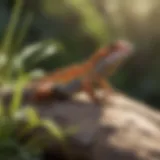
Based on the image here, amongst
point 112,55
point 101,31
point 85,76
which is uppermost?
point 101,31

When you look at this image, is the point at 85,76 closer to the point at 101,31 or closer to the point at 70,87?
the point at 70,87

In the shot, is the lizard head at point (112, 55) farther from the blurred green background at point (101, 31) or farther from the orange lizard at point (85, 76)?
the blurred green background at point (101, 31)

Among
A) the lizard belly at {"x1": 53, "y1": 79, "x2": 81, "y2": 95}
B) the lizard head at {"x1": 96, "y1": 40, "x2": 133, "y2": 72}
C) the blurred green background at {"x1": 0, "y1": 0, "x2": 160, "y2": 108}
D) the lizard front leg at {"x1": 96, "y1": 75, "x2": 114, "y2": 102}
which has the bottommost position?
the lizard belly at {"x1": 53, "y1": 79, "x2": 81, "y2": 95}

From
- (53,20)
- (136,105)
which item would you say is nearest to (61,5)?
(53,20)

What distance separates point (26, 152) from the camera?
131 cm

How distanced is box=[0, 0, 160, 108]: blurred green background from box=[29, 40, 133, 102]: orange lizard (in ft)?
2.20

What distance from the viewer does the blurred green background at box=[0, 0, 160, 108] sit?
2.63 meters

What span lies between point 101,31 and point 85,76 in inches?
31.5

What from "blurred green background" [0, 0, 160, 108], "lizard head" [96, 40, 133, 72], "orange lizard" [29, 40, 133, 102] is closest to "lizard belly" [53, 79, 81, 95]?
"orange lizard" [29, 40, 133, 102]

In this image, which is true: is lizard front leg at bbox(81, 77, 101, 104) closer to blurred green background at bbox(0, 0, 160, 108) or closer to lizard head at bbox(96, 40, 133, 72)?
lizard head at bbox(96, 40, 133, 72)

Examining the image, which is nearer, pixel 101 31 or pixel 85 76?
pixel 85 76

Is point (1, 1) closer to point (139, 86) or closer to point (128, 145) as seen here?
point (139, 86)

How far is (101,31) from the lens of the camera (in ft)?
8.55

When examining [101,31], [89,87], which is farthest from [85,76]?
[101,31]
